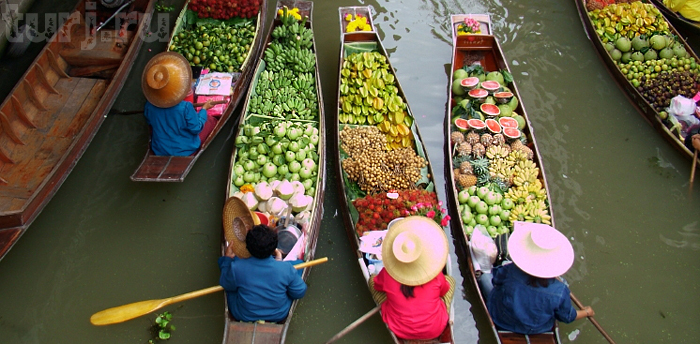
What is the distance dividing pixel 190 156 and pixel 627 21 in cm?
624

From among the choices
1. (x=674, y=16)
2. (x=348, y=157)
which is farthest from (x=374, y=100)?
(x=674, y=16)

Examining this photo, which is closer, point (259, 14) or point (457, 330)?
point (457, 330)

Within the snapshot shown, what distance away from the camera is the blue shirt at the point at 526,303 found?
3.54 meters

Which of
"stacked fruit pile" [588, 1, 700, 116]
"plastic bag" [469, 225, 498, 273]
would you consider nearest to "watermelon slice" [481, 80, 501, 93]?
"stacked fruit pile" [588, 1, 700, 116]

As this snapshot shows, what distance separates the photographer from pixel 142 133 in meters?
5.87

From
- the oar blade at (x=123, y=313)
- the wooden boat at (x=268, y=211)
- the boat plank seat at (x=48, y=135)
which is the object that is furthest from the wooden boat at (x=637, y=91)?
the boat plank seat at (x=48, y=135)

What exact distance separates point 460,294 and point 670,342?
1922 millimetres

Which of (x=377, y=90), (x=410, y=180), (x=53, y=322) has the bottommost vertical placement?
(x=53, y=322)

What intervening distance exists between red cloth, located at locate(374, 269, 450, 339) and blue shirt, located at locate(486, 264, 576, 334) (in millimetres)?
478

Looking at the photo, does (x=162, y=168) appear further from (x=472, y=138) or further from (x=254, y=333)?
(x=472, y=138)

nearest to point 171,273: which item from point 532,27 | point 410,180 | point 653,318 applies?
point 410,180

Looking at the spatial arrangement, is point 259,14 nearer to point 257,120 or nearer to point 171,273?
point 257,120

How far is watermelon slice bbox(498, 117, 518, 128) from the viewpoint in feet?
17.5

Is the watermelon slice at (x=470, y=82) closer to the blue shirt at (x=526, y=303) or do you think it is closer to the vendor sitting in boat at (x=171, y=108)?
the blue shirt at (x=526, y=303)
